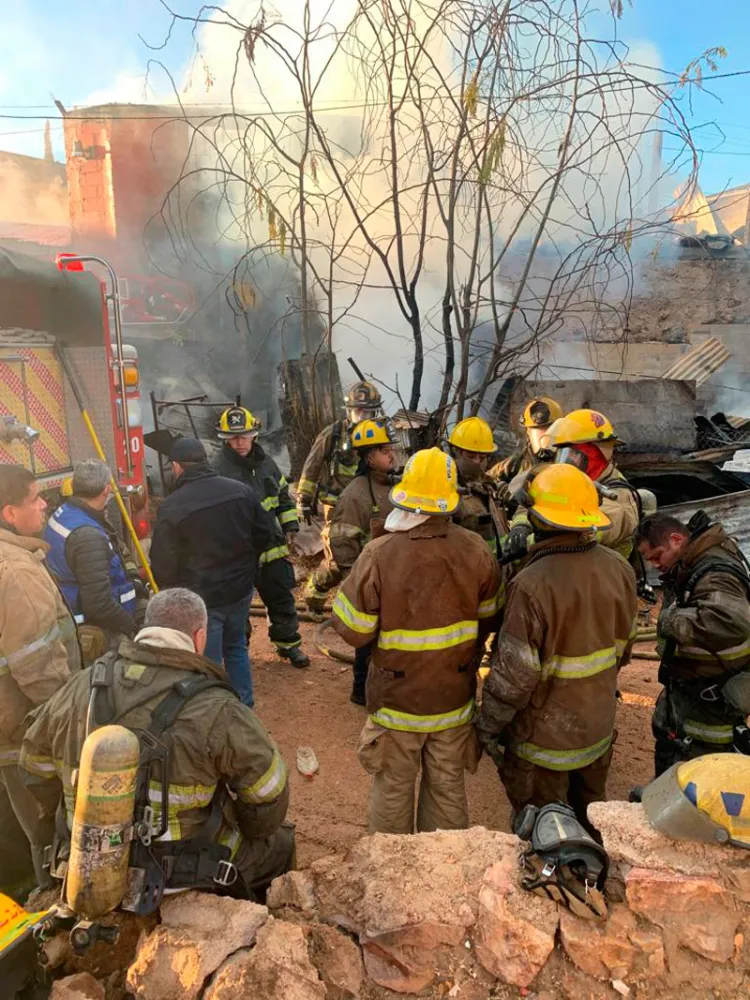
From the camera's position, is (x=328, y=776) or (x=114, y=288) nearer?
(x=328, y=776)

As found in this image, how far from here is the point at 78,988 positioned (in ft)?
6.35

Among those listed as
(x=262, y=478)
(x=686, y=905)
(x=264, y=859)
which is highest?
(x=262, y=478)

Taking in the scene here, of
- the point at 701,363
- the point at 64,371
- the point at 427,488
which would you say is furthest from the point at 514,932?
the point at 701,363

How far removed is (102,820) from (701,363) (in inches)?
664

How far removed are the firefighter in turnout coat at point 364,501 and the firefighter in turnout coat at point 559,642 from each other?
1905 mm

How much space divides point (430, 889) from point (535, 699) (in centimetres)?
105

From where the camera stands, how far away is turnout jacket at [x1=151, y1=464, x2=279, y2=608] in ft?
13.9

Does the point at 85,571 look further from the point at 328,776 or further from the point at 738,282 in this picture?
the point at 738,282

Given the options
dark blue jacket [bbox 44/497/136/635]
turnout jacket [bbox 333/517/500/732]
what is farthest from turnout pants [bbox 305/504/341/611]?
turnout jacket [bbox 333/517/500/732]

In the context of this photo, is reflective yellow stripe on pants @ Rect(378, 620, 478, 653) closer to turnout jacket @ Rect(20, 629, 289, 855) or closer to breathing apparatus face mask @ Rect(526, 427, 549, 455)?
turnout jacket @ Rect(20, 629, 289, 855)

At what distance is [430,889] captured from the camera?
2.07 m

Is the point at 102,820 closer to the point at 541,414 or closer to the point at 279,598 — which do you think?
the point at 279,598

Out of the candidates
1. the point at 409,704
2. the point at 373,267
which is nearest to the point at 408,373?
the point at 373,267

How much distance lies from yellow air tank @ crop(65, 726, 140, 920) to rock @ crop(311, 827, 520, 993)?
2.25ft
